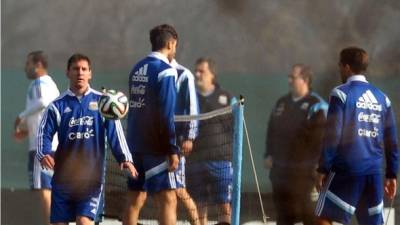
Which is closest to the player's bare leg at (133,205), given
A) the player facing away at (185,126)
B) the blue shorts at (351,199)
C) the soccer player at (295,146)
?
the player facing away at (185,126)

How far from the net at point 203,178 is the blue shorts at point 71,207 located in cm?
169

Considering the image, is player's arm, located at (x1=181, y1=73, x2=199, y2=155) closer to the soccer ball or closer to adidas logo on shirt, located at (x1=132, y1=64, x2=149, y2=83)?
adidas logo on shirt, located at (x1=132, y1=64, x2=149, y2=83)

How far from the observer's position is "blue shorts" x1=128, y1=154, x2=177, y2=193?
36.3ft

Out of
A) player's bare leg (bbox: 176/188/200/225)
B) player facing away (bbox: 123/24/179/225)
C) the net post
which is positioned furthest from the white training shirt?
the net post

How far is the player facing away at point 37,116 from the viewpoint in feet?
42.2

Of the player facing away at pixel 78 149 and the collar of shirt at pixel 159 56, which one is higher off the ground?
the collar of shirt at pixel 159 56

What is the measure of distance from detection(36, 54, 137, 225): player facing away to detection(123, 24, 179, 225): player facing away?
22.3 inches

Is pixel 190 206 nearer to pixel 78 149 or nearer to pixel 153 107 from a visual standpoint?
pixel 153 107

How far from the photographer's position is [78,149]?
10555 millimetres

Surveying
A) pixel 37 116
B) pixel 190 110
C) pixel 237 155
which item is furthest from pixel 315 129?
pixel 37 116

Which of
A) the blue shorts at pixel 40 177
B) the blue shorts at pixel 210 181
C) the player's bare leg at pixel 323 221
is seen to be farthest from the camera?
the blue shorts at pixel 40 177

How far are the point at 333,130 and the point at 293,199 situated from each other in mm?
4554

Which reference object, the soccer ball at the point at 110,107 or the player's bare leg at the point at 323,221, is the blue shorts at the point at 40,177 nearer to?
the soccer ball at the point at 110,107

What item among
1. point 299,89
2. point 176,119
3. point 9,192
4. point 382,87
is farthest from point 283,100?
point 9,192
